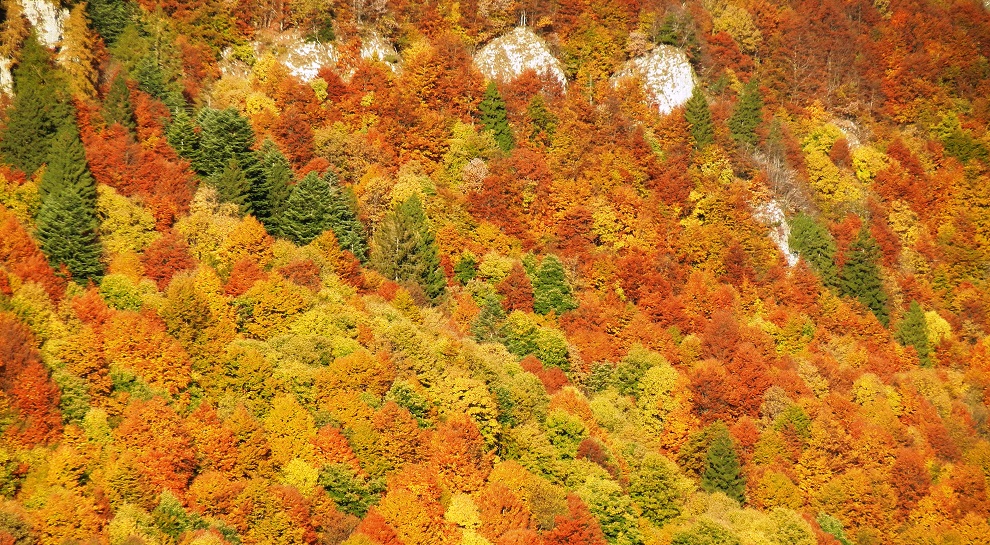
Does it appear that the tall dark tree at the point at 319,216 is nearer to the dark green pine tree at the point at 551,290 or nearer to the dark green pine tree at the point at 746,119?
the dark green pine tree at the point at 551,290

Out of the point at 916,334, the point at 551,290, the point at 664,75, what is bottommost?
the point at 916,334

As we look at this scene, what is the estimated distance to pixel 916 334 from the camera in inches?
4771

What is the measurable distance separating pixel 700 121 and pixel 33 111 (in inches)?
2776

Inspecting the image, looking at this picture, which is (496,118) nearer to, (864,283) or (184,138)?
(184,138)

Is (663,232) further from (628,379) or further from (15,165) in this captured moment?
(15,165)

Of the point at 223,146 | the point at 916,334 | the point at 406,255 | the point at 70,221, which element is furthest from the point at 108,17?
the point at 916,334

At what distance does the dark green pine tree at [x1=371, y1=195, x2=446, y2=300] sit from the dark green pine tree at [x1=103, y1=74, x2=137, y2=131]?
24.2 m

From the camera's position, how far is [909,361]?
4685 inches

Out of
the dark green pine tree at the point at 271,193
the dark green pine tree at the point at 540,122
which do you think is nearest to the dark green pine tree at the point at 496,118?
the dark green pine tree at the point at 540,122

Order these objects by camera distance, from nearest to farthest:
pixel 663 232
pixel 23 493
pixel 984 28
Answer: pixel 23 493, pixel 663 232, pixel 984 28

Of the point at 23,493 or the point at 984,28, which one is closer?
the point at 23,493

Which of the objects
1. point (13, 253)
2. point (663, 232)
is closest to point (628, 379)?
point (663, 232)

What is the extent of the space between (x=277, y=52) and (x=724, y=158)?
49756 millimetres

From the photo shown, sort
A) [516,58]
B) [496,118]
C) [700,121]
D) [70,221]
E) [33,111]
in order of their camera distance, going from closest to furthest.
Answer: [70,221] < [33,111] < [496,118] < [700,121] < [516,58]
